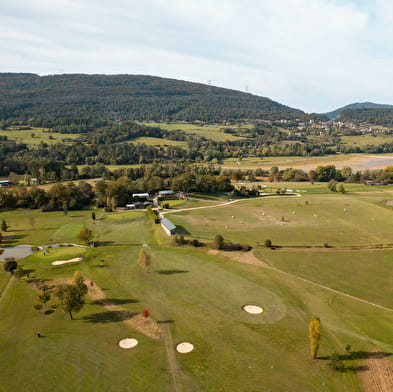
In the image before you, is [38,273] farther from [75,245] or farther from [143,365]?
[143,365]

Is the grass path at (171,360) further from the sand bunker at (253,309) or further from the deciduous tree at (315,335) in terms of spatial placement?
the deciduous tree at (315,335)

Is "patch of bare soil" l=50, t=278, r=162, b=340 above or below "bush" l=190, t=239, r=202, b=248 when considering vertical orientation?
below

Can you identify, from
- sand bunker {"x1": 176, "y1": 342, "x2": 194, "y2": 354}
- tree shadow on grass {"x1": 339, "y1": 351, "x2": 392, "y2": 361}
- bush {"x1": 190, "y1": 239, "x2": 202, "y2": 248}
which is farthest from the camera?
bush {"x1": 190, "y1": 239, "x2": 202, "y2": 248}

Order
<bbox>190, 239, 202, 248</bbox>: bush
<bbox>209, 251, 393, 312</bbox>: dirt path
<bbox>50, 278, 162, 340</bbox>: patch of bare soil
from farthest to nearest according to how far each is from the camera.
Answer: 1. <bbox>190, 239, 202, 248</bbox>: bush
2. <bbox>209, 251, 393, 312</bbox>: dirt path
3. <bbox>50, 278, 162, 340</bbox>: patch of bare soil

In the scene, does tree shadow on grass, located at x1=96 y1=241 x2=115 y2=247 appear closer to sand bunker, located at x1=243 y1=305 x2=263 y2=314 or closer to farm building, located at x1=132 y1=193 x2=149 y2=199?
sand bunker, located at x1=243 y1=305 x2=263 y2=314

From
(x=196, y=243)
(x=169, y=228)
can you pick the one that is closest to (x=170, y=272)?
(x=196, y=243)

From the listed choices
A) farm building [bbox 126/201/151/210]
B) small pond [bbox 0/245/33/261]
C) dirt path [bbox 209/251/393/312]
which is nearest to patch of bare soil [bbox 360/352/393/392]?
dirt path [bbox 209/251/393/312]

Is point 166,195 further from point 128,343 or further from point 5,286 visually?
point 128,343
